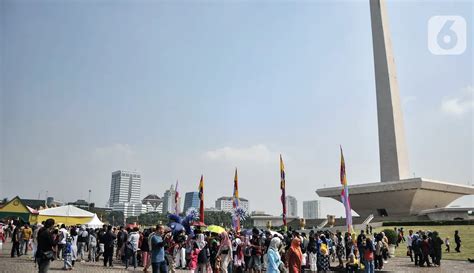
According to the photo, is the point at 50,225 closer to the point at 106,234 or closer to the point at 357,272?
the point at 106,234

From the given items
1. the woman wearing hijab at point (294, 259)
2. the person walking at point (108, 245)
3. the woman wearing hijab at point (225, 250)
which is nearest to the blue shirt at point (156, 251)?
the woman wearing hijab at point (225, 250)

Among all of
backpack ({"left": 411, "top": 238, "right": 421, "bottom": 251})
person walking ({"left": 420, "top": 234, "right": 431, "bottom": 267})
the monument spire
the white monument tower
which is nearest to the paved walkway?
person walking ({"left": 420, "top": 234, "right": 431, "bottom": 267})

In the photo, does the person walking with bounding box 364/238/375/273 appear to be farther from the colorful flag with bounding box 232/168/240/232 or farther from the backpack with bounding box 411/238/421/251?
the colorful flag with bounding box 232/168/240/232

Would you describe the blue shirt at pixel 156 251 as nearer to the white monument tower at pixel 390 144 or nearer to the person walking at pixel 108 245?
the person walking at pixel 108 245

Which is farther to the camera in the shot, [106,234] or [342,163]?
[342,163]

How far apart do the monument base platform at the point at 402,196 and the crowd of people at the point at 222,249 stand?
26727mm

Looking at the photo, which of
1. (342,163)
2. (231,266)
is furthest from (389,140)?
(231,266)

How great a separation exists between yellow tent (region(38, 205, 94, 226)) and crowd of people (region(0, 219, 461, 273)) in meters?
5.15

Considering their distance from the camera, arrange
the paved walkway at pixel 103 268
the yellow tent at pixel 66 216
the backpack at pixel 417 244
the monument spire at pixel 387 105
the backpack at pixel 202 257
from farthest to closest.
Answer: the monument spire at pixel 387 105 < the yellow tent at pixel 66 216 < the backpack at pixel 417 244 < the paved walkway at pixel 103 268 < the backpack at pixel 202 257

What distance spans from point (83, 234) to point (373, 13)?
130ft

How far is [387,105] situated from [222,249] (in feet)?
126

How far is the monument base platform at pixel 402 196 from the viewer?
42.6 m

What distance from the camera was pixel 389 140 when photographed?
43.8 m

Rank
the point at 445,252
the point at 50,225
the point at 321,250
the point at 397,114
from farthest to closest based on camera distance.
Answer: the point at 397,114
the point at 445,252
the point at 321,250
the point at 50,225
